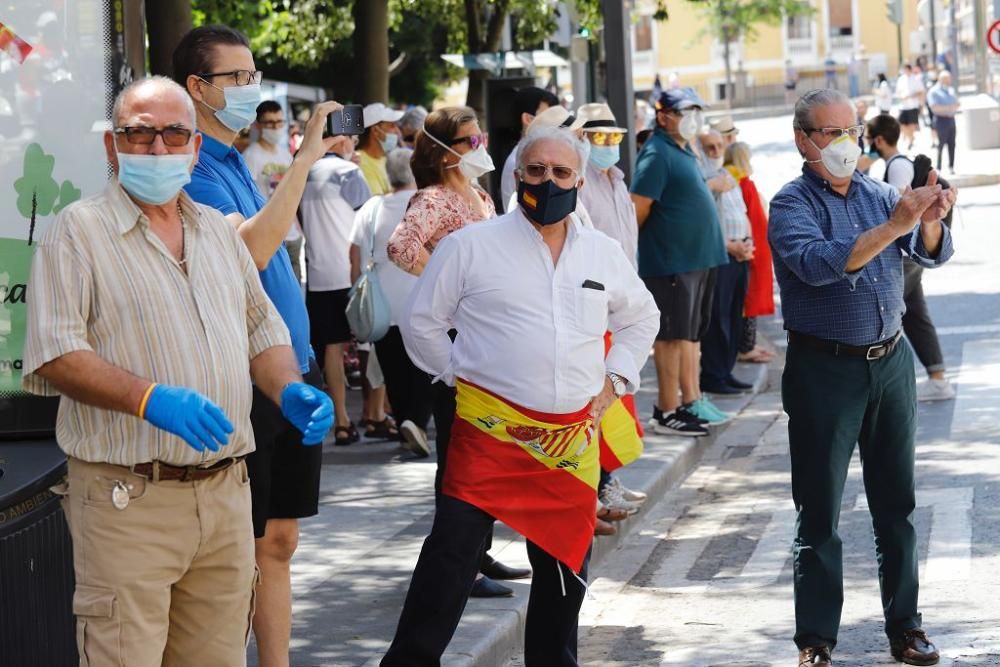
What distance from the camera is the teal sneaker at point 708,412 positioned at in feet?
36.0

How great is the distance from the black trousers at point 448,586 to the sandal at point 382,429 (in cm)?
545

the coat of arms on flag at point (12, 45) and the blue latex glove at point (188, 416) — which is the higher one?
the coat of arms on flag at point (12, 45)

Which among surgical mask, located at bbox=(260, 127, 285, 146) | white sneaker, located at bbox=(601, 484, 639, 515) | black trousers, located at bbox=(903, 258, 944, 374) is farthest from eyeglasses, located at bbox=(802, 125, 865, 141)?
surgical mask, located at bbox=(260, 127, 285, 146)

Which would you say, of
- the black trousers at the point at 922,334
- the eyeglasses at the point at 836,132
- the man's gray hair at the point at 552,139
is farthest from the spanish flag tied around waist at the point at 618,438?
the black trousers at the point at 922,334

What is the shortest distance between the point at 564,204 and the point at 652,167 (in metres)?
4.91

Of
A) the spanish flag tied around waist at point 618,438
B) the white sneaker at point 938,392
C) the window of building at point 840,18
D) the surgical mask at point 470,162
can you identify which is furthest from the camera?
the window of building at point 840,18

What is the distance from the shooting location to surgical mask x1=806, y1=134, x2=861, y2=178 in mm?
5777

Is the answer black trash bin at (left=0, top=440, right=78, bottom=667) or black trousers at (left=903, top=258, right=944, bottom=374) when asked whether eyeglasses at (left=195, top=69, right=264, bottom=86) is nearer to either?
Answer: black trash bin at (left=0, top=440, right=78, bottom=667)

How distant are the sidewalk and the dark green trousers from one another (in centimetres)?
117

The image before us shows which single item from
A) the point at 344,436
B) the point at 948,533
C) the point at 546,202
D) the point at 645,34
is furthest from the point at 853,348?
the point at 645,34

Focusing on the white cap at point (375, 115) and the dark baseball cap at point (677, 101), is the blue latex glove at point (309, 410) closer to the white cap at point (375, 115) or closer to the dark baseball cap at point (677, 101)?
the dark baseball cap at point (677, 101)

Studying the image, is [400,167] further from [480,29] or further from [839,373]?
[480,29]

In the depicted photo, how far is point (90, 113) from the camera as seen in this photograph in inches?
223

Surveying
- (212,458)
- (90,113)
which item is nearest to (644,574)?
(90,113)
